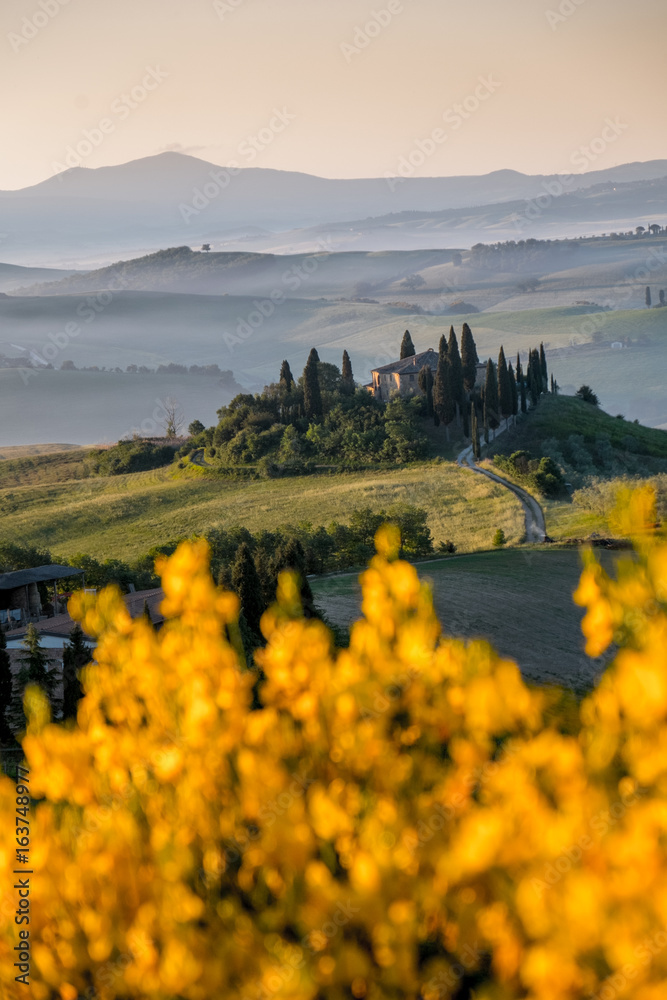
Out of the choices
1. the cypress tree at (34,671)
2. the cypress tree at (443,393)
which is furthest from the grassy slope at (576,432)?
the cypress tree at (34,671)

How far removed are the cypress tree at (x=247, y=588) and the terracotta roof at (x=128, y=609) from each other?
7.33ft

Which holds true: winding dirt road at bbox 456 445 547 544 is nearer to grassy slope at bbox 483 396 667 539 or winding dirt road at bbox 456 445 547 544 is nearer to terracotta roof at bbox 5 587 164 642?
grassy slope at bbox 483 396 667 539

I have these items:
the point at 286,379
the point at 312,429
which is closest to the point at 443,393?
the point at 312,429

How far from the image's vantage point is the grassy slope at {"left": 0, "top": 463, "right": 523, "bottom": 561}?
5050 centimetres

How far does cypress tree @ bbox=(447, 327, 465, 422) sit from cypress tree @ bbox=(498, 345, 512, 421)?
3.13 metres

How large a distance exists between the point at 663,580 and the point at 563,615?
21.3 metres

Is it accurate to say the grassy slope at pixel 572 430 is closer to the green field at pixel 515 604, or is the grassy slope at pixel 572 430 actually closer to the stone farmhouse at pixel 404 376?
the stone farmhouse at pixel 404 376

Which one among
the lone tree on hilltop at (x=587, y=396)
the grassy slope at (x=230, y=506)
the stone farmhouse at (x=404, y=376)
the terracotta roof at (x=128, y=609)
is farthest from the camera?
the lone tree on hilltop at (x=587, y=396)

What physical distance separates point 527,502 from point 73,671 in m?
37.9

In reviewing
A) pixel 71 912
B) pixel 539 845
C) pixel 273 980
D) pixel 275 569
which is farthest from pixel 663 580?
pixel 275 569

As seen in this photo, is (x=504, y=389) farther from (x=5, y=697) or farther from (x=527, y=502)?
(x=5, y=697)

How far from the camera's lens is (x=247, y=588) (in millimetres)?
22938

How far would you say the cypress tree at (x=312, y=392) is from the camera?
74.8 meters

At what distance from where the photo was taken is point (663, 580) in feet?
16.5
